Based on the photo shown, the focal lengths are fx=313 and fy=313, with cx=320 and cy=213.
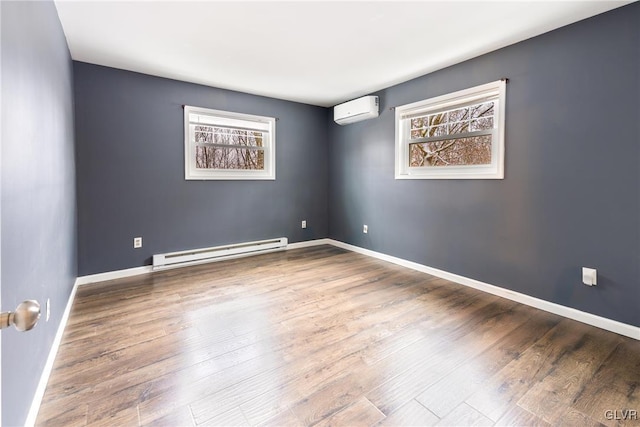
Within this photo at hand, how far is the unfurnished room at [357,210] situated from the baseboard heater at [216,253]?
1.1 inches

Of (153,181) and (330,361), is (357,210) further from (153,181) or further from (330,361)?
(330,361)

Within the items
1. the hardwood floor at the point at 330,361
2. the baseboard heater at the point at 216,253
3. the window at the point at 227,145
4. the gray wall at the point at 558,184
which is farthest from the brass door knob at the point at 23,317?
the window at the point at 227,145

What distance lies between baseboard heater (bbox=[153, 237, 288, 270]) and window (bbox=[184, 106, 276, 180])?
3.12 ft

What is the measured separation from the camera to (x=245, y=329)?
2328 mm

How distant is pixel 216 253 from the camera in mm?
4141

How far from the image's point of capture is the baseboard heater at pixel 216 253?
3.78 m

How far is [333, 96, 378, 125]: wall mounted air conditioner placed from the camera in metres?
4.17

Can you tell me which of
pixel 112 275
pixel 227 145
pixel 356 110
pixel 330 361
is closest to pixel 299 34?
pixel 356 110

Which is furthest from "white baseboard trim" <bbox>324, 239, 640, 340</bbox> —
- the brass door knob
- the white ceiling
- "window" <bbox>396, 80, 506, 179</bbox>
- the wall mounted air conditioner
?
the brass door knob

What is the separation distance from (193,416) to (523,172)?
302cm

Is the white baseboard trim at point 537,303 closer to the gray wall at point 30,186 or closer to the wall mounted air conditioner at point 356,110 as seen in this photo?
the wall mounted air conditioner at point 356,110

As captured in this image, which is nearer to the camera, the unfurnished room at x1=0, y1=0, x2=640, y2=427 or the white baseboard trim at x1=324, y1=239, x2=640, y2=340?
the unfurnished room at x1=0, y1=0, x2=640, y2=427

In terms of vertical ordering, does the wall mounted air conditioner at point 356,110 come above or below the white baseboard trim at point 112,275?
above

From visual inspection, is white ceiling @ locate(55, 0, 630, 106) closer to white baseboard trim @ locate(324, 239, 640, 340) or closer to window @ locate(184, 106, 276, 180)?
window @ locate(184, 106, 276, 180)
